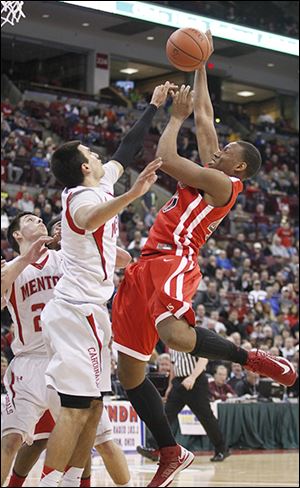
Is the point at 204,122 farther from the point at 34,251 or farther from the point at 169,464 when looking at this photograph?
the point at 169,464

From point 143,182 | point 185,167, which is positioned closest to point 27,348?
point 185,167

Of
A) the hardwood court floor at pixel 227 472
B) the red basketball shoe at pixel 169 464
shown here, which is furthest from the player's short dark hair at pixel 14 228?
the hardwood court floor at pixel 227 472

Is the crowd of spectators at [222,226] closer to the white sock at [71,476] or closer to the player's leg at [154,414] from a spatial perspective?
the player's leg at [154,414]

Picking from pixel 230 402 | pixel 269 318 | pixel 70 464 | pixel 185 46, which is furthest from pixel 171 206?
pixel 269 318

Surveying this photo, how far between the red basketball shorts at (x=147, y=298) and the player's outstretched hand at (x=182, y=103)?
100cm

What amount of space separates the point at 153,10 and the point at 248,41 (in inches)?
135

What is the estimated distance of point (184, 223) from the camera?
253 inches

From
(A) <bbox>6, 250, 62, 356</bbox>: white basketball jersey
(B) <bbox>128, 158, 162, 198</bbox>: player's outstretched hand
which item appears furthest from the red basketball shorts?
(B) <bbox>128, 158, 162, 198</bbox>: player's outstretched hand

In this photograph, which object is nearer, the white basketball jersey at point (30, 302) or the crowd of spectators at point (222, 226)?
the white basketball jersey at point (30, 302)

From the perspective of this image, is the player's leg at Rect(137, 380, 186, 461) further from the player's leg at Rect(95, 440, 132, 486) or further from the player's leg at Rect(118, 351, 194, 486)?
the player's leg at Rect(118, 351, 194, 486)

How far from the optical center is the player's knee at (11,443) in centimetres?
592

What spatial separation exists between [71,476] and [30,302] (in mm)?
1269

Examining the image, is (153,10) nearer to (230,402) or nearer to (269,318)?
(269,318)

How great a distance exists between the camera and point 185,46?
258 inches
